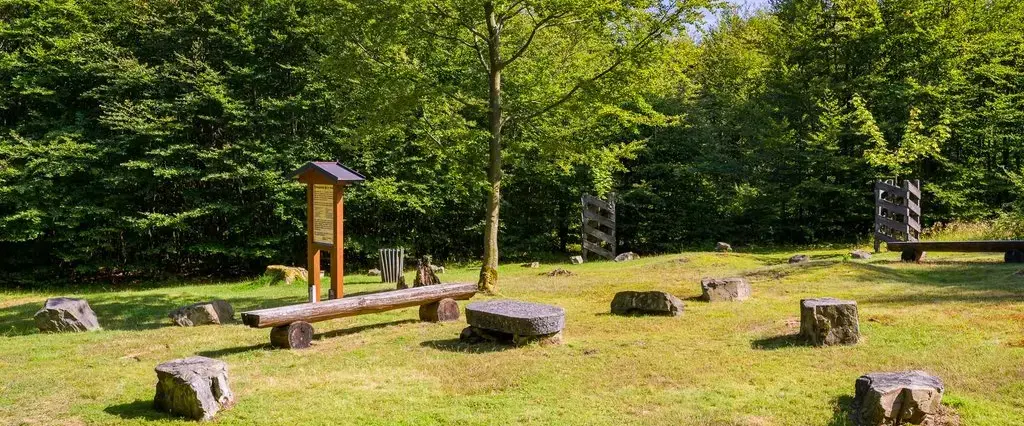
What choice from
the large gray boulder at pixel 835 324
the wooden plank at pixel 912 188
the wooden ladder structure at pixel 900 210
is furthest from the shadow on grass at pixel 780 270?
the large gray boulder at pixel 835 324

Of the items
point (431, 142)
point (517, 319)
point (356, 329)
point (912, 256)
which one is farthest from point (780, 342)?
point (912, 256)

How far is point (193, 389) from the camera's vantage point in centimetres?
601

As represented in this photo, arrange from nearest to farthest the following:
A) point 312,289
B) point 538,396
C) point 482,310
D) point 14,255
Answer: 1. point 538,396
2. point 482,310
3. point 312,289
4. point 14,255

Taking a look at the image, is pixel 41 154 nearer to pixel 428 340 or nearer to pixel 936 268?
pixel 428 340

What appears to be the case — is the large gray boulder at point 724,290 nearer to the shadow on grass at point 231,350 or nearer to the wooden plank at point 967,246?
the wooden plank at point 967,246

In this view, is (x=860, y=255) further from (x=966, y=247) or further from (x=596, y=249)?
(x=596, y=249)

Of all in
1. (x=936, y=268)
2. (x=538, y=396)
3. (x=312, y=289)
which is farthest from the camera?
(x=936, y=268)

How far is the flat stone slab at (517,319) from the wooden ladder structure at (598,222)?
462 inches

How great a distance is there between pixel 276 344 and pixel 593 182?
1421cm

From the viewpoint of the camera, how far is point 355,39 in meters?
12.9

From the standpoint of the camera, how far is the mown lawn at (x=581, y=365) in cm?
596

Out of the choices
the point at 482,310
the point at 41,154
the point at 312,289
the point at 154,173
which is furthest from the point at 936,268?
the point at 41,154

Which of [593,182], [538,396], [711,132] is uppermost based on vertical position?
[711,132]

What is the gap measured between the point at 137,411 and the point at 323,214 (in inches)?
202
